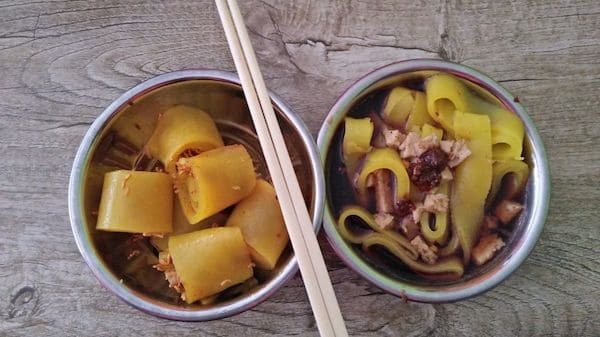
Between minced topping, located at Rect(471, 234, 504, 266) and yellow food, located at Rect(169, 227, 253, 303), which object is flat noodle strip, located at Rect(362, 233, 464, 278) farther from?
yellow food, located at Rect(169, 227, 253, 303)

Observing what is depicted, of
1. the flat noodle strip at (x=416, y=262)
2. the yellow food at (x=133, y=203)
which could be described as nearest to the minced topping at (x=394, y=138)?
the flat noodle strip at (x=416, y=262)

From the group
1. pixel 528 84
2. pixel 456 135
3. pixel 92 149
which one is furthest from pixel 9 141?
pixel 528 84

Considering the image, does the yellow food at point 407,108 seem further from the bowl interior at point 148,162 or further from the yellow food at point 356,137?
the bowl interior at point 148,162

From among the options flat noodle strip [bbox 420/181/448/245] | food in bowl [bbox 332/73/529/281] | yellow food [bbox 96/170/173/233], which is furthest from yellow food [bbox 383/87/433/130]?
yellow food [bbox 96/170/173/233]

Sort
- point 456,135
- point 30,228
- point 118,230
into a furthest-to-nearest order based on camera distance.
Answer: point 30,228 → point 456,135 → point 118,230

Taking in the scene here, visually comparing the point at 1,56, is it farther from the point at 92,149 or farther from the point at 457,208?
the point at 457,208
